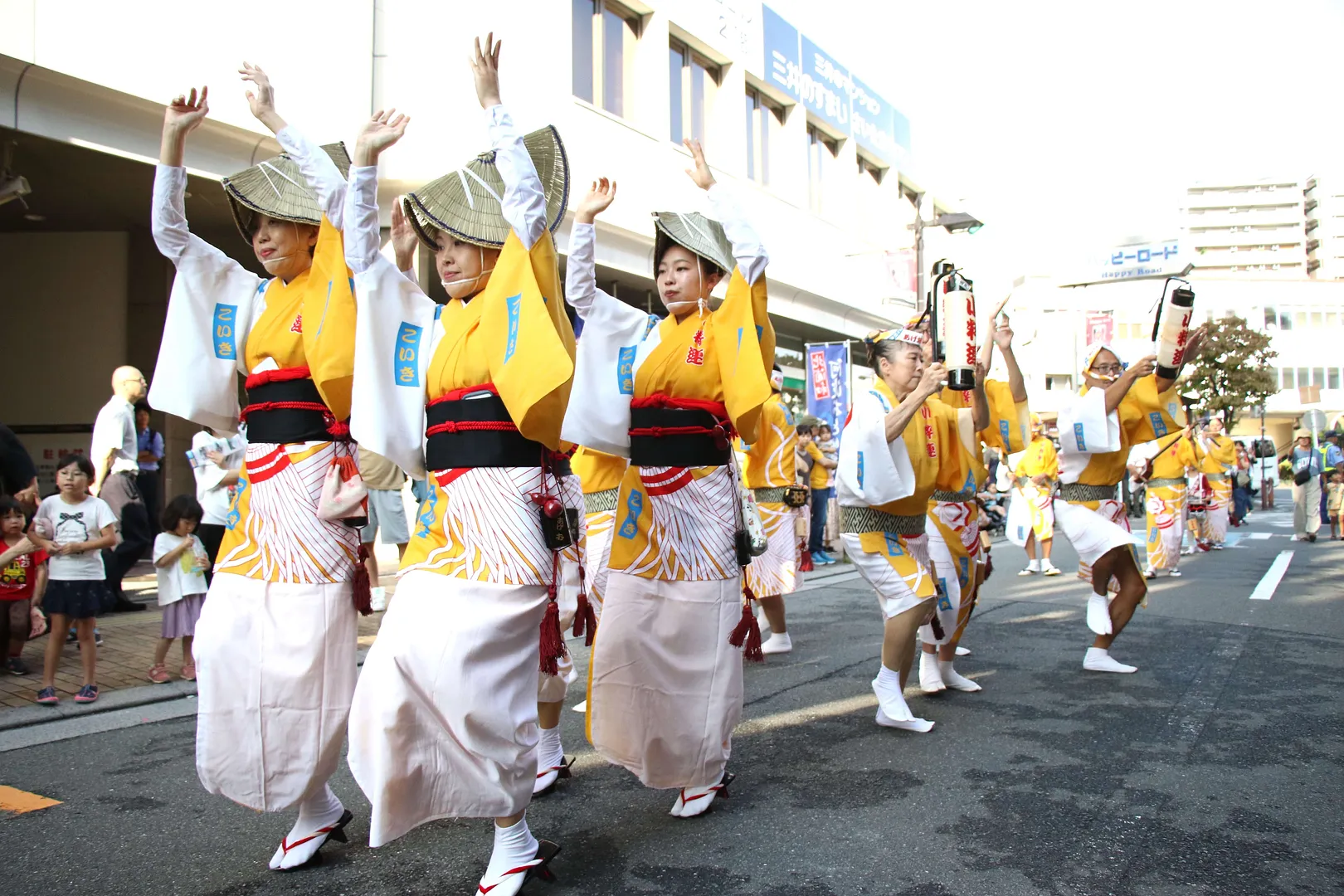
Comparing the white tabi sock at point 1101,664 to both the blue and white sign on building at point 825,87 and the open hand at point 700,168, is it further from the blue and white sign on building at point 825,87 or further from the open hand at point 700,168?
the blue and white sign on building at point 825,87

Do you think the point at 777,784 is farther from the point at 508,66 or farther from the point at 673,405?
the point at 508,66

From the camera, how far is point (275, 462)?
307 centimetres

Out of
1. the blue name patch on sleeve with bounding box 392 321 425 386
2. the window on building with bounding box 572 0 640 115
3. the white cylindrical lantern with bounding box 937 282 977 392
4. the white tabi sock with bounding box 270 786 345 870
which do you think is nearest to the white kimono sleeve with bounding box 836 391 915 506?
the white cylindrical lantern with bounding box 937 282 977 392

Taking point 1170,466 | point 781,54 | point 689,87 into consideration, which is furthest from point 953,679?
point 781,54

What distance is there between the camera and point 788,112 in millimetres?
17672

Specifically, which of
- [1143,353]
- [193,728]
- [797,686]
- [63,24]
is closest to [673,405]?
[797,686]

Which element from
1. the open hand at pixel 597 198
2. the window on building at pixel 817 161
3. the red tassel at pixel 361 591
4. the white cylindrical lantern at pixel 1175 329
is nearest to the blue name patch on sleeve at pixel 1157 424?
the white cylindrical lantern at pixel 1175 329

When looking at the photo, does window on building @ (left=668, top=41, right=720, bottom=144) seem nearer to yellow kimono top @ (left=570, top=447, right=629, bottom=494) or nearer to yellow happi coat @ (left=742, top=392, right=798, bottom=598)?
yellow happi coat @ (left=742, top=392, right=798, bottom=598)

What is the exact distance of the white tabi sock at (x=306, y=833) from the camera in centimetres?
298

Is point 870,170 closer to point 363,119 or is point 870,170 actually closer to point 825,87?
point 825,87

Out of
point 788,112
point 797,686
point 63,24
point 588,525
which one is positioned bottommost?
point 797,686

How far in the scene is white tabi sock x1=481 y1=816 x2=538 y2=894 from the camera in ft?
8.78

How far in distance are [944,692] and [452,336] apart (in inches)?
143

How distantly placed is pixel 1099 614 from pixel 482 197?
15.2 ft
